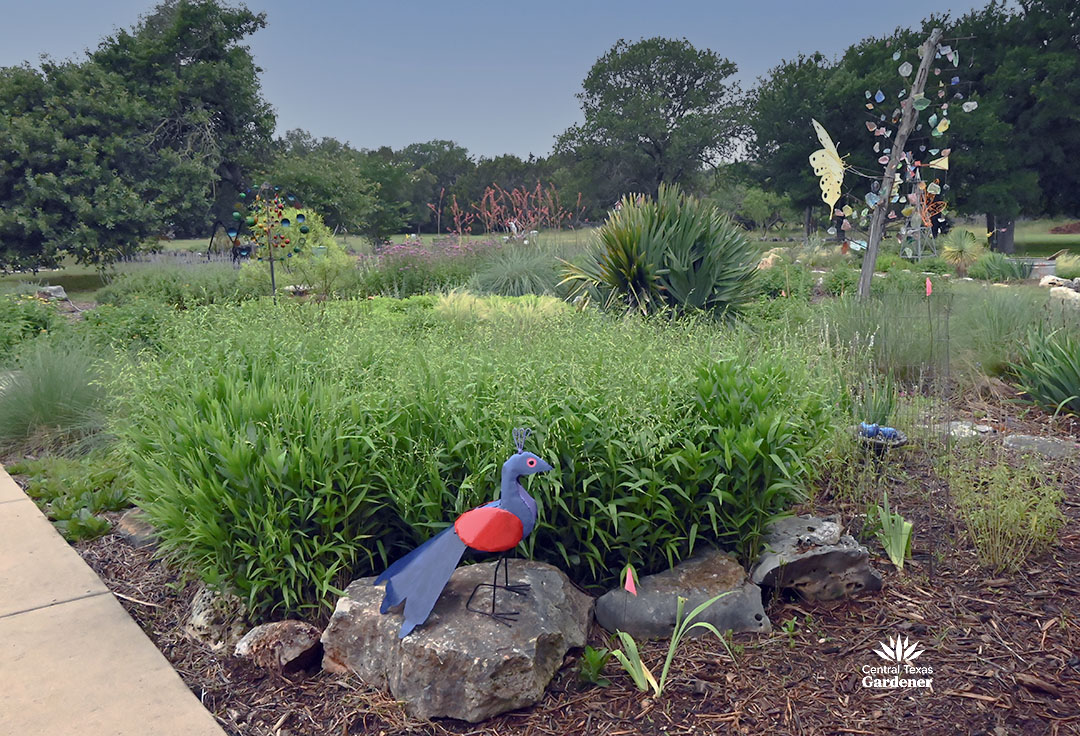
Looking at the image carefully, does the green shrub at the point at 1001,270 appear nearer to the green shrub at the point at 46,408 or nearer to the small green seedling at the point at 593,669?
the small green seedling at the point at 593,669

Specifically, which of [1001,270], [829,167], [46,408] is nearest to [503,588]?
[46,408]

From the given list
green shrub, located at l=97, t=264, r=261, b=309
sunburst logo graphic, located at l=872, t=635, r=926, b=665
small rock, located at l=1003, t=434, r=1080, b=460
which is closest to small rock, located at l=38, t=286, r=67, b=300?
green shrub, located at l=97, t=264, r=261, b=309

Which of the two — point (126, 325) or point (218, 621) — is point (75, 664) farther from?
point (126, 325)

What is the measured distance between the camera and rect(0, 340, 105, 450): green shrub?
5145 mm

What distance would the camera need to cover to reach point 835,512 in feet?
11.9

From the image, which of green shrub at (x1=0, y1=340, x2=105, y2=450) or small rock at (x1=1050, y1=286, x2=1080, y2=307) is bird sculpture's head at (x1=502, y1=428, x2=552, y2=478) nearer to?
green shrub at (x1=0, y1=340, x2=105, y2=450)

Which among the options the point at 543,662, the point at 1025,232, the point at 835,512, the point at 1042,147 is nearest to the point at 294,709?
the point at 543,662

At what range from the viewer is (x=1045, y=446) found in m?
4.36

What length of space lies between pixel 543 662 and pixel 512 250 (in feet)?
33.4

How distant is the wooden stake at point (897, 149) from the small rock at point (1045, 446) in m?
2.98

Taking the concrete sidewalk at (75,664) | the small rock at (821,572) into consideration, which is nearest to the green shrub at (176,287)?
→ the concrete sidewalk at (75,664)

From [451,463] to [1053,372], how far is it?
14.7 feet

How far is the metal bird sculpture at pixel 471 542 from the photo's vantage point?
234 centimetres

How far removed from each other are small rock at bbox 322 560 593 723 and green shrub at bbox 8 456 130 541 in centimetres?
198
